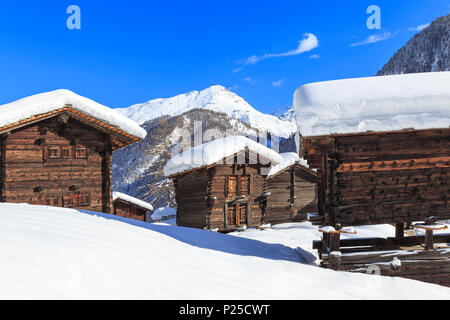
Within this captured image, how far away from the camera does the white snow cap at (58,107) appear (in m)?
11.0

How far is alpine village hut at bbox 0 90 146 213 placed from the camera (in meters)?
11.7

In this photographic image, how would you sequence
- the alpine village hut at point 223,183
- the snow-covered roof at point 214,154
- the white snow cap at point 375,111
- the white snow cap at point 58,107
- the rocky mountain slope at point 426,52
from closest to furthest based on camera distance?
1. the white snow cap at point 375,111
2. the white snow cap at point 58,107
3. the snow-covered roof at point 214,154
4. the alpine village hut at point 223,183
5. the rocky mountain slope at point 426,52

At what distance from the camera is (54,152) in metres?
12.6

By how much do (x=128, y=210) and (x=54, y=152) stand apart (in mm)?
12061

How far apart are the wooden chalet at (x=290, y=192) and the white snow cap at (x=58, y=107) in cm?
1273

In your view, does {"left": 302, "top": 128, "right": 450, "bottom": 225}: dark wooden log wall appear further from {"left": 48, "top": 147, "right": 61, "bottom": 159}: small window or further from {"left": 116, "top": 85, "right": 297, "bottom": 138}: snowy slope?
{"left": 116, "top": 85, "right": 297, "bottom": 138}: snowy slope

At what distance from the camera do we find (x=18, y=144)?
11.9m

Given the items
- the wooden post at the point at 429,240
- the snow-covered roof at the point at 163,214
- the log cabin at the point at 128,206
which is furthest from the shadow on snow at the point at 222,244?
the snow-covered roof at the point at 163,214

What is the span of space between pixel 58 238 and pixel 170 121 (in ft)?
240

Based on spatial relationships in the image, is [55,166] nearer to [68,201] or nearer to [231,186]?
[68,201]

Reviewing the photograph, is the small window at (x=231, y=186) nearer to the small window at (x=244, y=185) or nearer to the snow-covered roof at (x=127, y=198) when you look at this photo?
the small window at (x=244, y=185)

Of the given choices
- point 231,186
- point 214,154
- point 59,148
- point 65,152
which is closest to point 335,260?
point 65,152

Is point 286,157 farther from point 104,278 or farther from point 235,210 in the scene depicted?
point 104,278
